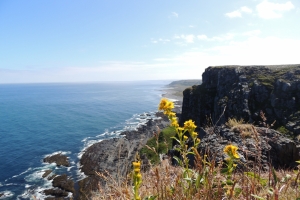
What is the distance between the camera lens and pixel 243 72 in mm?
35250

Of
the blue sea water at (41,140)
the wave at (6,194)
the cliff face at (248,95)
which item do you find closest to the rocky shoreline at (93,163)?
the blue sea water at (41,140)

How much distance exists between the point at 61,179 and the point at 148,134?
25.3m

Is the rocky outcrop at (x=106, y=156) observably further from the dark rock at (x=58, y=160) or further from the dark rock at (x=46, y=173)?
the dark rock at (x=46, y=173)

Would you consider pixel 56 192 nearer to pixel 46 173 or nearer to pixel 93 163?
pixel 46 173

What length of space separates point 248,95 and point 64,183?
28.7 meters

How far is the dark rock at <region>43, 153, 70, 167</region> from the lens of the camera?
3347 cm

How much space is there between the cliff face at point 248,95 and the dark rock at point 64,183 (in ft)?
64.4

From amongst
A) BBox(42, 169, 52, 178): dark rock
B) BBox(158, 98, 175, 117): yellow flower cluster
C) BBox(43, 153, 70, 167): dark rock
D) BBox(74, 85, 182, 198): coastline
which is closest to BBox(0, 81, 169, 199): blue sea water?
BBox(42, 169, 52, 178): dark rock

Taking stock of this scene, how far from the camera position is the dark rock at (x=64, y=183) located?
26.2 meters

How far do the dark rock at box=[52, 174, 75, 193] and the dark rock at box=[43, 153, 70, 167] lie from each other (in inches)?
182

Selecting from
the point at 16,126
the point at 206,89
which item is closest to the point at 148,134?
the point at 206,89

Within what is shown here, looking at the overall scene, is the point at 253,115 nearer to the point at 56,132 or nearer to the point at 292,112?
the point at 292,112

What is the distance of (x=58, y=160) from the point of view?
34375 mm

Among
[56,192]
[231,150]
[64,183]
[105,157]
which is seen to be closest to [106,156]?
[105,157]
